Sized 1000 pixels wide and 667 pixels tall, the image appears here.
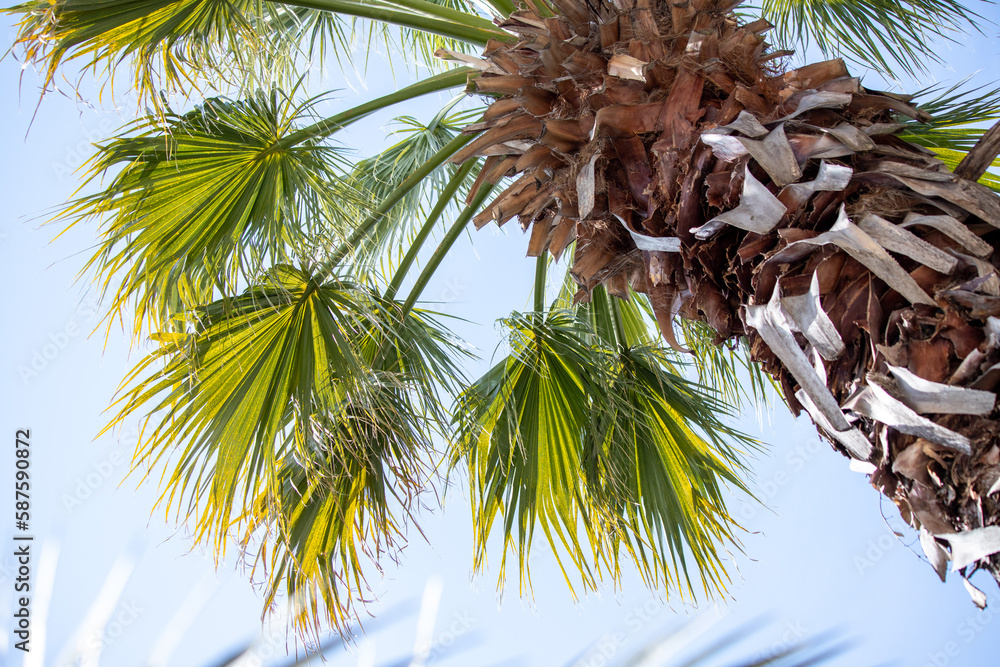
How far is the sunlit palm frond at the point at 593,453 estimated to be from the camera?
2055 mm

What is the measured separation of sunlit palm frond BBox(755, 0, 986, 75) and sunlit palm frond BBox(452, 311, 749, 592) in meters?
1.78

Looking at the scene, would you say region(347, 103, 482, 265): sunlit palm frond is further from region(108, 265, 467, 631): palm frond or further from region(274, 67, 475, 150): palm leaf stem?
region(108, 265, 467, 631): palm frond

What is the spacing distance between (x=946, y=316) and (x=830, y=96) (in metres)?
0.47

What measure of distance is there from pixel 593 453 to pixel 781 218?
3.93ft

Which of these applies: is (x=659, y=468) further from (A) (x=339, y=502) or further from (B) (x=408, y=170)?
(B) (x=408, y=170)

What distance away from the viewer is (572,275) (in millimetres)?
1610

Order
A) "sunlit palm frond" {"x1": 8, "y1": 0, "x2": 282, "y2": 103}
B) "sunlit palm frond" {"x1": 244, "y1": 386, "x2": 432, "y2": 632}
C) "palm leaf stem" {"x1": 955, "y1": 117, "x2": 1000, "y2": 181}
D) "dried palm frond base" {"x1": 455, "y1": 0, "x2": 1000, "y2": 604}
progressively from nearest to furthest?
"dried palm frond base" {"x1": 455, "y1": 0, "x2": 1000, "y2": 604} < "palm leaf stem" {"x1": 955, "y1": 117, "x2": 1000, "y2": 181} < "sunlit palm frond" {"x1": 8, "y1": 0, "x2": 282, "y2": 103} < "sunlit palm frond" {"x1": 244, "y1": 386, "x2": 432, "y2": 632}

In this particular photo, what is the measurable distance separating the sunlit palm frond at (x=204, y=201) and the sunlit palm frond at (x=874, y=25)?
231cm

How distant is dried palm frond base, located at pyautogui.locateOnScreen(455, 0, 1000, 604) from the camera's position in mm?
886

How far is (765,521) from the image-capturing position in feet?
19.4

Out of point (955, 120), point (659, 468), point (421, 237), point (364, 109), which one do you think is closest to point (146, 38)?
point (364, 109)

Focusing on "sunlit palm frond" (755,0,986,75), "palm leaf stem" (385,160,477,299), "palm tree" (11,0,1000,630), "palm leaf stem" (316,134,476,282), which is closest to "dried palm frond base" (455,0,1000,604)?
"palm tree" (11,0,1000,630)

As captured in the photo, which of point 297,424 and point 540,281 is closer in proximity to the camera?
point 297,424

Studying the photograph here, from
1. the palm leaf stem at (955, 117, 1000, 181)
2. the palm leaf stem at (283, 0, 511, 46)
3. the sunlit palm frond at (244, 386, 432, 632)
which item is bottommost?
the sunlit palm frond at (244, 386, 432, 632)
